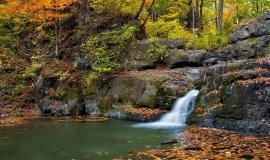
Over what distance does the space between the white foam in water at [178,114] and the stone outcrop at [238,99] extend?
767mm

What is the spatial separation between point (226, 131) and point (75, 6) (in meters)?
19.1

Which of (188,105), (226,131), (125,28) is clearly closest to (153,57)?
(125,28)

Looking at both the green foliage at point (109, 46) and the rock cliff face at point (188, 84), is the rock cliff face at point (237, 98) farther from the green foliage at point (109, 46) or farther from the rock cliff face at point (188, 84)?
the green foliage at point (109, 46)

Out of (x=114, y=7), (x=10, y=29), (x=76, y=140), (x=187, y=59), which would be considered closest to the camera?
(x=76, y=140)

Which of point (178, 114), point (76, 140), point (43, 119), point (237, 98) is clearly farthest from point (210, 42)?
point (76, 140)

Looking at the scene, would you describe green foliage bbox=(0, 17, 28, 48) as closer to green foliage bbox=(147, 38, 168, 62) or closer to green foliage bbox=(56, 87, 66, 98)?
green foliage bbox=(56, 87, 66, 98)

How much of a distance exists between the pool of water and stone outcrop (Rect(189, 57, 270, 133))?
6.73 ft

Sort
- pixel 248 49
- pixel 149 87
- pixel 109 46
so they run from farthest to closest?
pixel 109 46 < pixel 248 49 < pixel 149 87

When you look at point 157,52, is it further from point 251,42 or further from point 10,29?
point 10,29

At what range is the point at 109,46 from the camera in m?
23.8

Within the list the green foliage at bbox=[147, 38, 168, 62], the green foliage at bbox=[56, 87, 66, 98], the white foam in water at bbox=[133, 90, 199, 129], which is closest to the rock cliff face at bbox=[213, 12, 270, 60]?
the green foliage at bbox=[147, 38, 168, 62]

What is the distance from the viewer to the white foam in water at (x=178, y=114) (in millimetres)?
16059

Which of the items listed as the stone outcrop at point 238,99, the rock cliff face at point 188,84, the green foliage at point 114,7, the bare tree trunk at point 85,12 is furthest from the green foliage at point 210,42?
the bare tree trunk at point 85,12

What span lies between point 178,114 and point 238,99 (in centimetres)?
372
